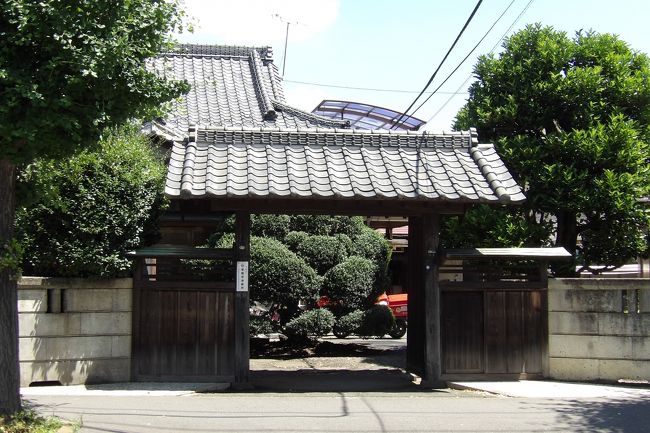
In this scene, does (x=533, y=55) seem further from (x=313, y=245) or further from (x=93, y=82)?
(x=93, y=82)

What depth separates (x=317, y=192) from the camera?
11.0m

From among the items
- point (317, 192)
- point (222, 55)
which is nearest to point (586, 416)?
point (317, 192)

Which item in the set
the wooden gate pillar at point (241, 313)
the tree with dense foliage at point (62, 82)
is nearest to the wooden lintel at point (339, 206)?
the wooden gate pillar at point (241, 313)

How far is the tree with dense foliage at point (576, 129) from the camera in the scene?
40.3 ft

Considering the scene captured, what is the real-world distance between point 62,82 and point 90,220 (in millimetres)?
4394

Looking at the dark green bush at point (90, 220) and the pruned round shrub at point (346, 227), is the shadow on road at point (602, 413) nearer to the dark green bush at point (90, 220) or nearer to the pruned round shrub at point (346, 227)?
the dark green bush at point (90, 220)

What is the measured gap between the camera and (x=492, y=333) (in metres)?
12.0

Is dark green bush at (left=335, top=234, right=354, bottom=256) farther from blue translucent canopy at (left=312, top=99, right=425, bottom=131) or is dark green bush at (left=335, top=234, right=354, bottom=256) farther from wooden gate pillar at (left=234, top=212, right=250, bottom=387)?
blue translucent canopy at (left=312, top=99, right=425, bottom=131)

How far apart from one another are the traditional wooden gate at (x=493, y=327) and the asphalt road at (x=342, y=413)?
1060mm

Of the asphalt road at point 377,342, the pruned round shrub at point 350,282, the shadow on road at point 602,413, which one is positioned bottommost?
the asphalt road at point 377,342

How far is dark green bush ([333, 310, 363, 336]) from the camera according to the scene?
15.7 meters

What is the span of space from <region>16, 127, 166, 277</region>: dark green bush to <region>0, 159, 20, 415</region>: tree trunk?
279 cm

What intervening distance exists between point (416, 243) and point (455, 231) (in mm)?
792

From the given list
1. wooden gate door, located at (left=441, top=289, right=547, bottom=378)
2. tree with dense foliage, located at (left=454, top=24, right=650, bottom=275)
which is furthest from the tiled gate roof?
wooden gate door, located at (left=441, top=289, right=547, bottom=378)
